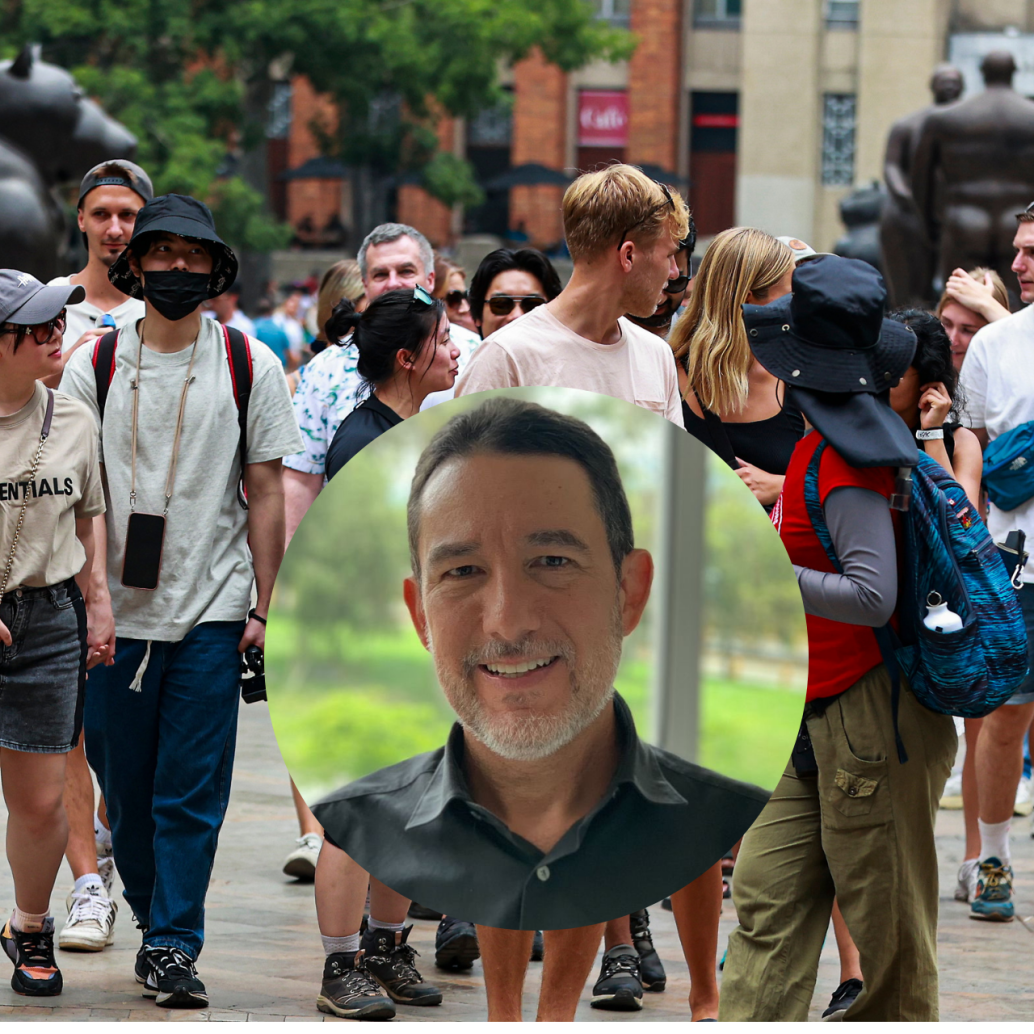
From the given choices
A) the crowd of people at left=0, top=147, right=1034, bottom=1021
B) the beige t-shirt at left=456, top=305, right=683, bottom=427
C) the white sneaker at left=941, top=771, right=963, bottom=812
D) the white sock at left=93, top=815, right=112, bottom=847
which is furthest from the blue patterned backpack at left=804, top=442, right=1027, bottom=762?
the white sneaker at left=941, top=771, right=963, bottom=812

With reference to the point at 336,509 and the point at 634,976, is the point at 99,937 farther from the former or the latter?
the point at 336,509

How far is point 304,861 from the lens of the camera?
5.57 metres

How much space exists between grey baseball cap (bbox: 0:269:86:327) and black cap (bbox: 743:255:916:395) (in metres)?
1.76

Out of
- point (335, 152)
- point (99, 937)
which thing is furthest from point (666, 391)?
point (335, 152)

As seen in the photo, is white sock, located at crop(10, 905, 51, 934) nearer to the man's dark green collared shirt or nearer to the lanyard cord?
the lanyard cord

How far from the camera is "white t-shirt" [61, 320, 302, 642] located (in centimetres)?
423

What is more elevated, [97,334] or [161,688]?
[97,334]

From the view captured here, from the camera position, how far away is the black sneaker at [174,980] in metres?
4.09

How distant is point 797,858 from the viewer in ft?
11.4

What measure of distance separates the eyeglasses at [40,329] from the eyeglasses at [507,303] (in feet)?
6.01

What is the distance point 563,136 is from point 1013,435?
38205mm

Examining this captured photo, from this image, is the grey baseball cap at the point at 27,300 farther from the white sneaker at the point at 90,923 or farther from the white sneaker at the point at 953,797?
the white sneaker at the point at 953,797

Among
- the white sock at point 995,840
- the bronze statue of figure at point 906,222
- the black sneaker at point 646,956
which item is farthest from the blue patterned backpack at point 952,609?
the bronze statue of figure at point 906,222

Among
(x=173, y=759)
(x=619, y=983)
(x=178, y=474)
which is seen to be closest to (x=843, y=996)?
(x=619, y=983)
